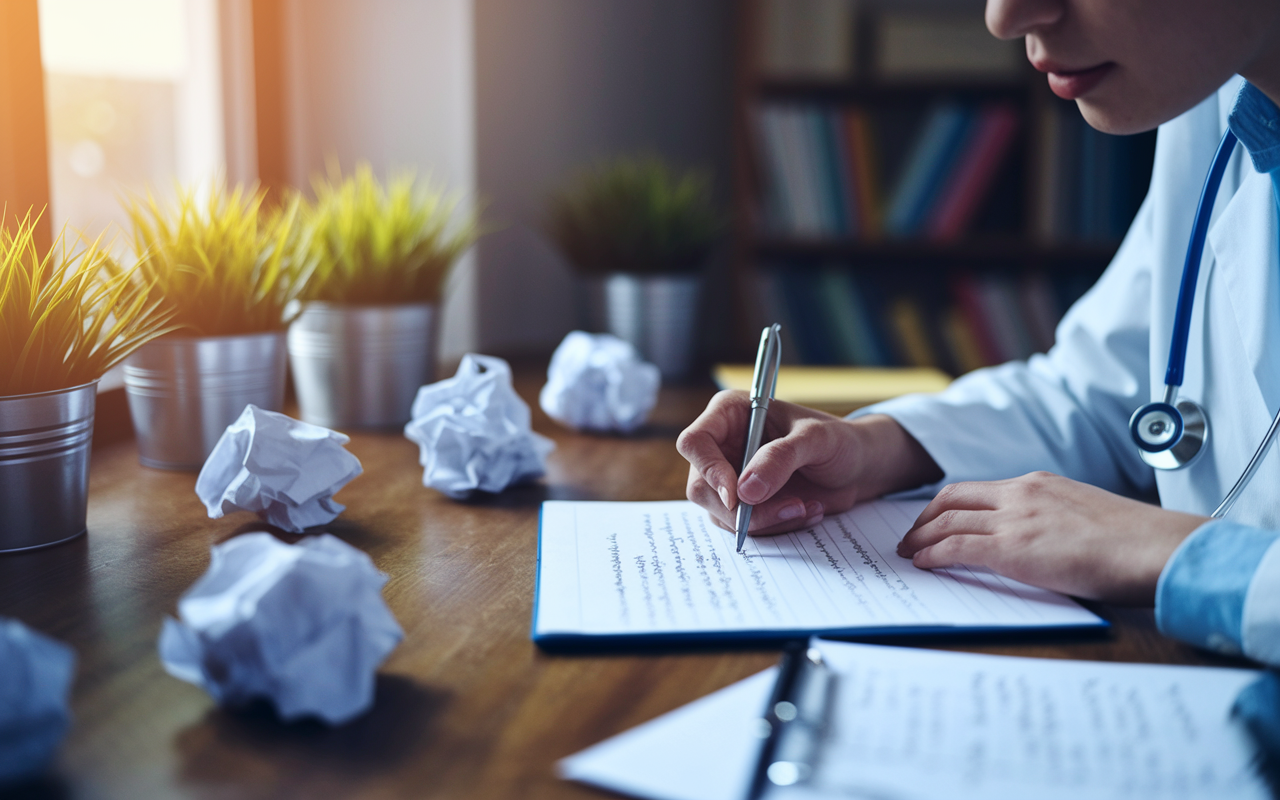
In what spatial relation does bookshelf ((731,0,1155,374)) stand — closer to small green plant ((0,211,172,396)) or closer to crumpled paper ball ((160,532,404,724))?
small green plant ((0,211,172,396))

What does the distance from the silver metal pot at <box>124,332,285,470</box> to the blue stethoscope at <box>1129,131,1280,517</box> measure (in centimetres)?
77

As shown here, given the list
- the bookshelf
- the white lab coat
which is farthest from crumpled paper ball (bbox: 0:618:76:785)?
the bookshelf

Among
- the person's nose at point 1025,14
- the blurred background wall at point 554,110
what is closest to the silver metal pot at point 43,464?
the person's nose at point 1025,14

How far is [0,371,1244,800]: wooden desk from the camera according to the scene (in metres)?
0.40

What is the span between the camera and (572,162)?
72.6 inches

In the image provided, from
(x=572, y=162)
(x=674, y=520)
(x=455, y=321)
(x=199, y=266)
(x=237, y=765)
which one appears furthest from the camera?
(x=572, y=162)

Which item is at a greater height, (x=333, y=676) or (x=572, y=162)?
(x=572, y=162)

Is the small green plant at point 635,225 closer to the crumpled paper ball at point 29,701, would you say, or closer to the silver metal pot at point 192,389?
the silver metal pot at point 192,389

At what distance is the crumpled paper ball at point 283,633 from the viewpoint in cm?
44

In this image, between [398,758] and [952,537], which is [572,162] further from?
[398,758]

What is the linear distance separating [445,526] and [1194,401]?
625 millimetres

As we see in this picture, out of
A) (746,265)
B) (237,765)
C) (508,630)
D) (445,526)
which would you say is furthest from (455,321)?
(237,765)

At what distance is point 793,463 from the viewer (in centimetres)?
70

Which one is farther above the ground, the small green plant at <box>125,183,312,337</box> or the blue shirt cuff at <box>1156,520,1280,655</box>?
the small green plant at <box>125,183,312,337</box>
